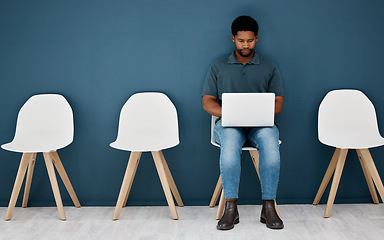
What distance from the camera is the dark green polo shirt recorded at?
104 inches

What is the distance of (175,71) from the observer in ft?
9.34

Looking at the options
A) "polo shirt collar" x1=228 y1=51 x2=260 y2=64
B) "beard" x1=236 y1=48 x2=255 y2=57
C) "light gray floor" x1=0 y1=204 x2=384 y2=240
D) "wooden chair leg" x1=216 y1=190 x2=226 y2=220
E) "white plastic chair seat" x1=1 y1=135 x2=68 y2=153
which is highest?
"beard" x1=236 y1=48 x2=255 y2=57

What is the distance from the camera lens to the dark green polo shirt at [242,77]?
8.68 feet

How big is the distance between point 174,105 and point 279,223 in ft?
3.61

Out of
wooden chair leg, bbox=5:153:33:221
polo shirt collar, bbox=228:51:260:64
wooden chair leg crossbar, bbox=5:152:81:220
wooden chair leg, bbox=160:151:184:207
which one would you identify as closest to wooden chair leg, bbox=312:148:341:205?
polo shirt collar, bbox=228:51:260:64

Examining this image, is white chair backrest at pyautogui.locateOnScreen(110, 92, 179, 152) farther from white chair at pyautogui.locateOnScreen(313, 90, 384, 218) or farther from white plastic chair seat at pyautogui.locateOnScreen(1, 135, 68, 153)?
white chair at pyautogui.locateOnScreen(313, 90, 384, 218)

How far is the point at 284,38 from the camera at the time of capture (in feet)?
9.22

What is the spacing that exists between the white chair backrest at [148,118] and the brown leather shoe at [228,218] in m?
0.61

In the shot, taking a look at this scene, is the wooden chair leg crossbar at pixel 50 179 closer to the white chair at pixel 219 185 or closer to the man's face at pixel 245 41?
the white chair at pixel 219 185

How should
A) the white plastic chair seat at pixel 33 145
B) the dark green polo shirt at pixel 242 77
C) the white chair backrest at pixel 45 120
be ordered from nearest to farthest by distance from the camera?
the white plastic chair seat at pixel 33 145 < the dark green polo shirt at pixel 242 77 < the white chair backrest at pixel 45 120

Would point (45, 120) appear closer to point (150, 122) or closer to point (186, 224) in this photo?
point (150, 122)

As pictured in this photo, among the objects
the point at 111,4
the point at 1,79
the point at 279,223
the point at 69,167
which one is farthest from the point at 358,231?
the point at 1,79

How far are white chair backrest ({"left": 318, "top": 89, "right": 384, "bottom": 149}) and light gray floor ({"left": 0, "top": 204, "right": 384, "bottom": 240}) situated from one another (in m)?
0.52

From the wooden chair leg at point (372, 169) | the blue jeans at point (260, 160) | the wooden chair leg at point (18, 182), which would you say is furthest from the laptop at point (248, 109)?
the wooden chair leg at point (18, 182)
